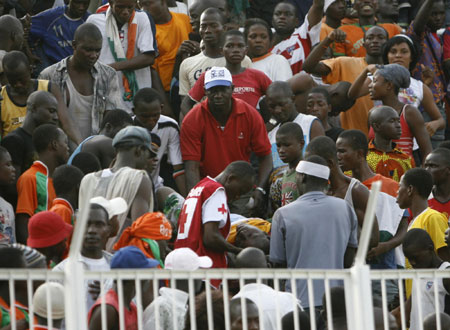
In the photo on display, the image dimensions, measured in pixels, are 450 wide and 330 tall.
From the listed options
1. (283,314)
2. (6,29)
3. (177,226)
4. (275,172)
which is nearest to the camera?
(283,314)

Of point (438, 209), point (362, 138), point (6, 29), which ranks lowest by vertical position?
point (438, 209)

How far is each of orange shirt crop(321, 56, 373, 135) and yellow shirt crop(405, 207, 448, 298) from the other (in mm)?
3739

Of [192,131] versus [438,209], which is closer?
[438,209]

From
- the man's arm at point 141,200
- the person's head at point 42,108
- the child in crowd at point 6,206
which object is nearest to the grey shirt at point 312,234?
the man's arm at point 141,200

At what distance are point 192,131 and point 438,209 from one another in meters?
2.51

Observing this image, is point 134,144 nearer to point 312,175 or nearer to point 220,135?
point 312,175

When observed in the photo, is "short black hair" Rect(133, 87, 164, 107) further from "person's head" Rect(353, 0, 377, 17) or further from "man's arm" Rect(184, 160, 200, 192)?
"person's head" Rect(353, 0, 377, 17)

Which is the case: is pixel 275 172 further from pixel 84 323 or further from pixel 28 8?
pixel 84 323

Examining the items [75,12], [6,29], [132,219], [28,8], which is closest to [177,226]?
[132,219]

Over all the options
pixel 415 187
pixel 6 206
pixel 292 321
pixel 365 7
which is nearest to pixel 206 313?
pixel 292 321

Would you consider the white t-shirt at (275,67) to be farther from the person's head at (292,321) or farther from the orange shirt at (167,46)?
the person's head at (292,321)

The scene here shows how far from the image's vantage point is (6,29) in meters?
11.7

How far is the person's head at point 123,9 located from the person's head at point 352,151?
3.78m

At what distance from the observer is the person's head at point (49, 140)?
923 cm
